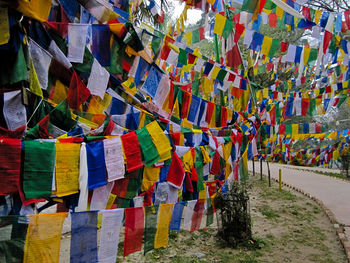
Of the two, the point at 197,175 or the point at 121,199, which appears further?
the point at 197,175

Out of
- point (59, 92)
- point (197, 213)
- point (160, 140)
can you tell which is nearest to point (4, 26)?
point (59, 92)

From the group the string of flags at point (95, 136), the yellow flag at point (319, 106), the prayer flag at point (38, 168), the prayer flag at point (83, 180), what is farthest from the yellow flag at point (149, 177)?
the yellow flag at point (319, 106)

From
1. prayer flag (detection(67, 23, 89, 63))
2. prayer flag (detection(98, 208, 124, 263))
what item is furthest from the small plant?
prayer flag (detection(67, 23, 89, 63))

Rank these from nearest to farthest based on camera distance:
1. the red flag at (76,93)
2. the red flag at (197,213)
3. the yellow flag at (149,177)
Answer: the red flag at (76,93) < the yellow flag at (149,177) < the red flag at (197,213)

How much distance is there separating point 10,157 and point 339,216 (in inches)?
356

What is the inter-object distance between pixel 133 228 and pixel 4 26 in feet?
10.6

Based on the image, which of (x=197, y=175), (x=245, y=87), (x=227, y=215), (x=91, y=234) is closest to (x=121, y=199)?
A: (x=91, y=234)

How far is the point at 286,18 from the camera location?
29.5 feet

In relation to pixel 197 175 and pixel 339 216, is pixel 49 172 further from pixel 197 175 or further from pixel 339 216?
pixel 339 216

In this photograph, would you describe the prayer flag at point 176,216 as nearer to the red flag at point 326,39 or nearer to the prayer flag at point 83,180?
the prayer flag at point 83,180

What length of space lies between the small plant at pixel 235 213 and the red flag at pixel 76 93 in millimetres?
3856

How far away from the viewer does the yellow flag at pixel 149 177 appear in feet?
19.4

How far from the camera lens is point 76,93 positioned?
16.3 feet

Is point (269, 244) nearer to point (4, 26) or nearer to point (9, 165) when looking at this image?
point (9, 165)
